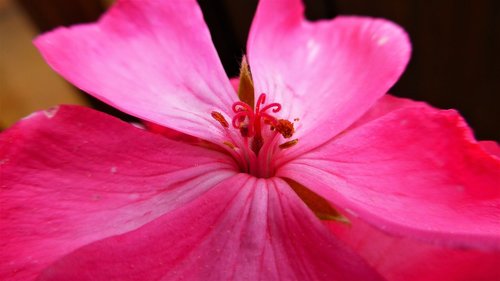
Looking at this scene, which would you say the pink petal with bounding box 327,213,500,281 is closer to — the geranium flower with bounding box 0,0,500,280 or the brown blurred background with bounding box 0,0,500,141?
the geranium flower with bounding box 0,0,500,280

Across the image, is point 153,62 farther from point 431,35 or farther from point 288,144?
point 431,35

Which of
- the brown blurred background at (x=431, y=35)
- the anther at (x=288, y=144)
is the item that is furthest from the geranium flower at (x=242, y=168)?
the brown blurred background at (x=431, y=35)

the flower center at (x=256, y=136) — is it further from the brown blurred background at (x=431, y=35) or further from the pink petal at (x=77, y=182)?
the brown blurred background at (x=431, y=35)

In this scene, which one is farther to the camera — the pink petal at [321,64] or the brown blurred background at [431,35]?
the brown blurred background at [431,35]

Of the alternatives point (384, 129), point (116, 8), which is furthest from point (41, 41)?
point (384, 129)

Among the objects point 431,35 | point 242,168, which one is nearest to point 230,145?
point 242,168

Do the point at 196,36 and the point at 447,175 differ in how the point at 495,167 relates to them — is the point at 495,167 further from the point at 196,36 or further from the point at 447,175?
the point at 196,36

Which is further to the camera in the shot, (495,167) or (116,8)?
(116,8)
